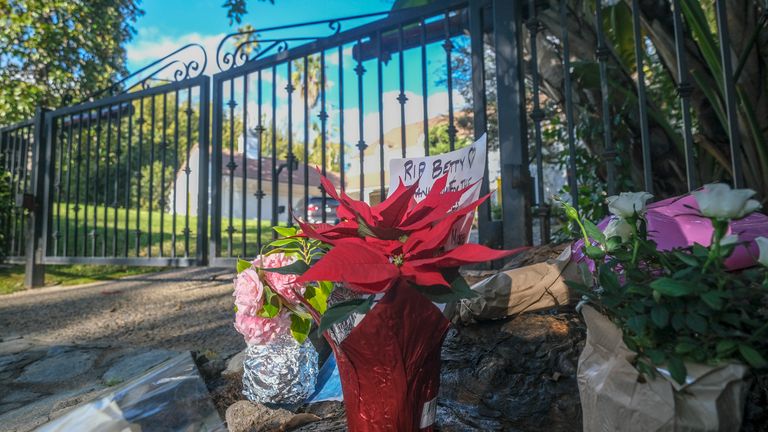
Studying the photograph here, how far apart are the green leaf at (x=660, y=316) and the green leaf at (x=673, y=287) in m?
0.03

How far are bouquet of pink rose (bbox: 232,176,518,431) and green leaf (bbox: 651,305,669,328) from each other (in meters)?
0.26

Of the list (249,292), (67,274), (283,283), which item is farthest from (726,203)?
(67,274)

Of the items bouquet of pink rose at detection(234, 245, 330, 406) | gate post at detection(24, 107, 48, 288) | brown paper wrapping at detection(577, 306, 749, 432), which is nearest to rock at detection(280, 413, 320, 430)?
bouquet of pink rose at detection(234, 245, 330, 406)

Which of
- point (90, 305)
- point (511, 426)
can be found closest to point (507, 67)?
point (511, 426)

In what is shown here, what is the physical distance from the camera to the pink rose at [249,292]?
1045 mm

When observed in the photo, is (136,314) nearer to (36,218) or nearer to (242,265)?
(242,265)

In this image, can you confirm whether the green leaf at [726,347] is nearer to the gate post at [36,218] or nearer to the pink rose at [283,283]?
the pink rose at [283,283]

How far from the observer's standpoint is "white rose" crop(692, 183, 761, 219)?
638 millimetres

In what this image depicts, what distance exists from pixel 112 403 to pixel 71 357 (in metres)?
1.42

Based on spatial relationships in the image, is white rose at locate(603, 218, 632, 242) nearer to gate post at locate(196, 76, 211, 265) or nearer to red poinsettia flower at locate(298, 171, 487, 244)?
red poinsettia flower at locate(298, 171, 487, 244)

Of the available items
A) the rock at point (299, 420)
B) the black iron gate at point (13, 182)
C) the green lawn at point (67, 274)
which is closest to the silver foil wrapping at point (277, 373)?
the rock at point (299, 420)

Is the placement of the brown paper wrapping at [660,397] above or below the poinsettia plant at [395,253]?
below

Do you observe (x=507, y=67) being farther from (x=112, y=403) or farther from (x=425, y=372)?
(x=112, y=403)

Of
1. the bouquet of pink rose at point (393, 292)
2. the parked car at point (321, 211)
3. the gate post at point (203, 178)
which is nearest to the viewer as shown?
the bouquet of pink rose at point (393, 292)
